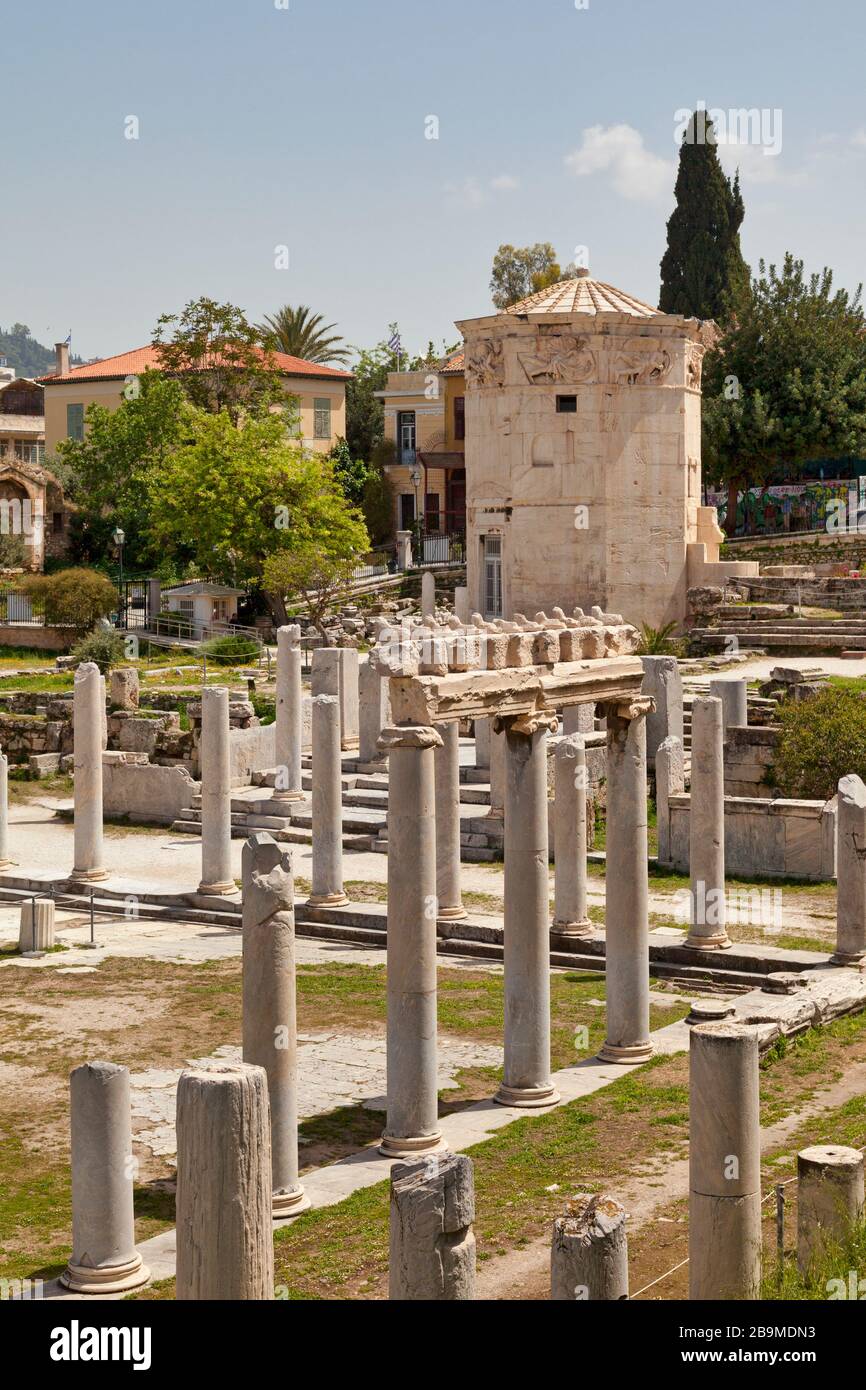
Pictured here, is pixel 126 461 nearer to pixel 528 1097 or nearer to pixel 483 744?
pixel 483 744

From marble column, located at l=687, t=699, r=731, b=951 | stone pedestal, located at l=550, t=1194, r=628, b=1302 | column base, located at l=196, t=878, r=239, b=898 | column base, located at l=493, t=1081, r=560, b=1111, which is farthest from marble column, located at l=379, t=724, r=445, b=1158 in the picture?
column base, located at l=196, t=878, r=239, b=898

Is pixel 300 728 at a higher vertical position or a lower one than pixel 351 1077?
higher

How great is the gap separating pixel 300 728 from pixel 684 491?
13211mm

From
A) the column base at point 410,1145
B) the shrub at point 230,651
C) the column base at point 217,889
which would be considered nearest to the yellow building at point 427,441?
the shrub at point 230,651

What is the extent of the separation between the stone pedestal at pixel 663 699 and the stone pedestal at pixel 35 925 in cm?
1066

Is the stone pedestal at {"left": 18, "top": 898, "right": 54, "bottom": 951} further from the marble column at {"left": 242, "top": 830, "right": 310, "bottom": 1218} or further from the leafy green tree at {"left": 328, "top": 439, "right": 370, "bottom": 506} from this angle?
the leafy green tree at {"left": 328, "top": 439, "right": 370, "bottom": 506}

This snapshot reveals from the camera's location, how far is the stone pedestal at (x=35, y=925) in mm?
22125

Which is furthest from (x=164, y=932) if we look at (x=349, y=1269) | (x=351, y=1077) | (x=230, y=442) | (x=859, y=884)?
(x=230, y=442)

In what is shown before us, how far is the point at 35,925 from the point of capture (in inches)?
872

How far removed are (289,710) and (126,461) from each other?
99.3 feet

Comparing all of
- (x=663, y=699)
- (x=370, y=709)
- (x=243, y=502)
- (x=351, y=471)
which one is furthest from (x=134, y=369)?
(x=663, y=699)

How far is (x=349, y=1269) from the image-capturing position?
11.6 m
